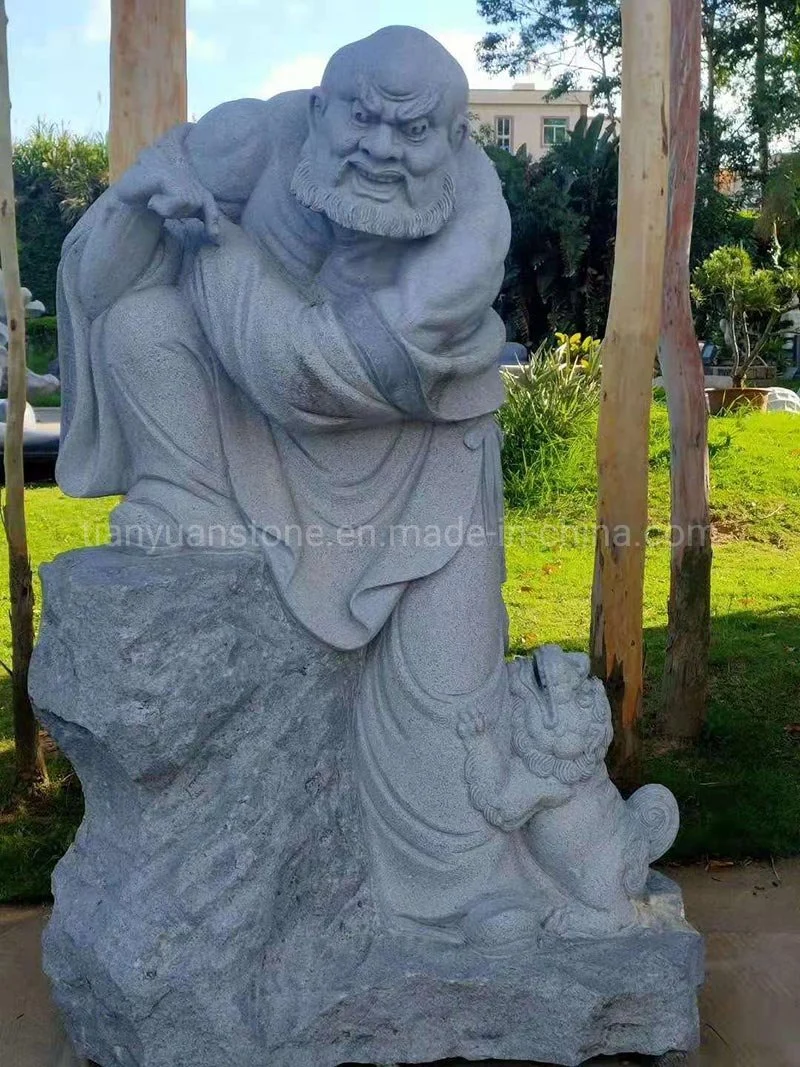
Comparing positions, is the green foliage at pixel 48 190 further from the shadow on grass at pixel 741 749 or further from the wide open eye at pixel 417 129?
the wide open eye at pixel 417 129

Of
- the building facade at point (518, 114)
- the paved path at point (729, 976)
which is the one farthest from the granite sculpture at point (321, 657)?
the building facade at point (518, 114)

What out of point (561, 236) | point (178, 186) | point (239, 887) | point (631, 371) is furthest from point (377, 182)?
point (561, 236)

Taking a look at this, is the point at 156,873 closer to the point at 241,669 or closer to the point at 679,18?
the point at 241,669

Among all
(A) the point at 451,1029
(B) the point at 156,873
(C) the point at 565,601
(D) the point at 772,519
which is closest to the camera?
(B) the point at 156,873

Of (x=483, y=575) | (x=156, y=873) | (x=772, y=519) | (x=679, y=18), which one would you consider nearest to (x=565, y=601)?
(x=772, y=519)

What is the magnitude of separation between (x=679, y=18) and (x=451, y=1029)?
345 centimetres

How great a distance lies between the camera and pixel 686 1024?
2.29m

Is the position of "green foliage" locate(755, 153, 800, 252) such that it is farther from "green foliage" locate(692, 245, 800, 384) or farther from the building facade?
the building facade

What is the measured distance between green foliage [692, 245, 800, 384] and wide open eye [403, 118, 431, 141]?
959 cm

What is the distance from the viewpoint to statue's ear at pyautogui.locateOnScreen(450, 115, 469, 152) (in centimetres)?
212

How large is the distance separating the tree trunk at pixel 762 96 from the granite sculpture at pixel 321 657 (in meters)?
16.8

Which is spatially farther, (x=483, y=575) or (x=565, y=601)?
(x=565, y=601)

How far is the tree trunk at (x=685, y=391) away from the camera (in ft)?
13.1

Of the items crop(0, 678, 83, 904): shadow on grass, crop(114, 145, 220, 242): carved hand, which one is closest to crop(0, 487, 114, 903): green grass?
crop(0, 678, 83, 904): shadow on grass
